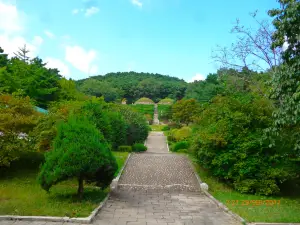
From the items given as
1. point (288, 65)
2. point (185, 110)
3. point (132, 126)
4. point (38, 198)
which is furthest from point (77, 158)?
point (185, 110)

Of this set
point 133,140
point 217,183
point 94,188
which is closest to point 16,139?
point 94,188

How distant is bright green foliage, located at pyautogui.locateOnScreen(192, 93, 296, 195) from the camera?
456 inches

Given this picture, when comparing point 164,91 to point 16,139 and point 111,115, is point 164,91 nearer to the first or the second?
point 111,115

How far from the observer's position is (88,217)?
6945 millimetres

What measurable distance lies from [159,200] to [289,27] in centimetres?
642

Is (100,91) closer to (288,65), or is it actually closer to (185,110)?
(185,110)

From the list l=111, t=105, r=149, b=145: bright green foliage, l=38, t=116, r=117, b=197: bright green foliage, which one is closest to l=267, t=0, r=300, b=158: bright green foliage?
l=38, t=116, r=117, b=197: bright green foliage

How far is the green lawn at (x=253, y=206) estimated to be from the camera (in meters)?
7.32

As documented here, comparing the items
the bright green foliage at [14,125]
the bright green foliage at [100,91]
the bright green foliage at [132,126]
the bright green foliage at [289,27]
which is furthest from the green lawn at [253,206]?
the bright green foliage at [100,91]

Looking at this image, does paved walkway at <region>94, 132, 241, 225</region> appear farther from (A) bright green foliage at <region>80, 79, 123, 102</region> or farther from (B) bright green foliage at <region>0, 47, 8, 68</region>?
(A) bright green foliage at <region>80, 79, 123, 102</region>

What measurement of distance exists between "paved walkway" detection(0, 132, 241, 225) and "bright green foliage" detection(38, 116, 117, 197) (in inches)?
44.9

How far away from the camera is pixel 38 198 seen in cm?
873

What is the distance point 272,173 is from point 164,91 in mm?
84305

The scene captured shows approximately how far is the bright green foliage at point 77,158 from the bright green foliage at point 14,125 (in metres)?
3.32
